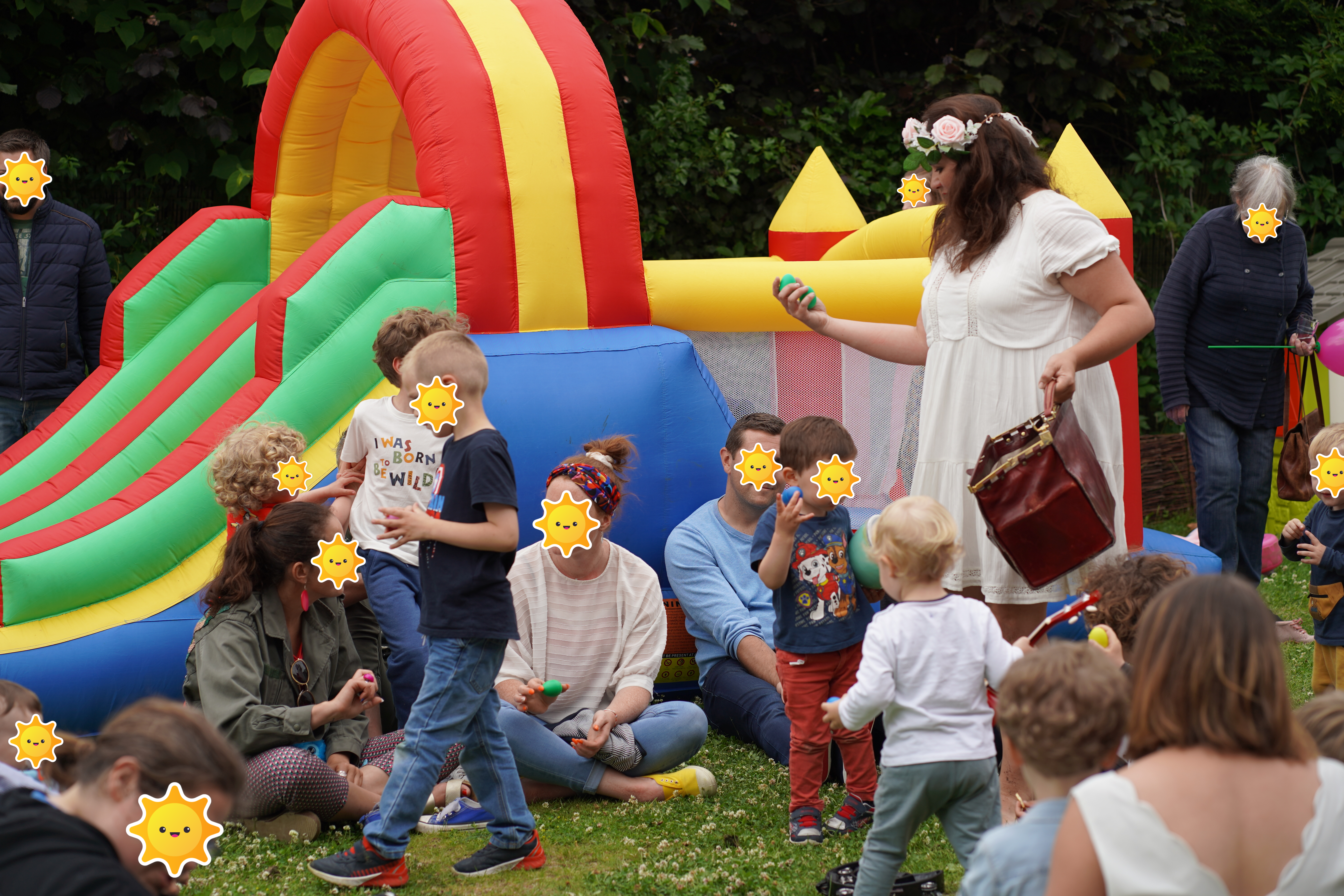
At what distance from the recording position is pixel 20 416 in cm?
629

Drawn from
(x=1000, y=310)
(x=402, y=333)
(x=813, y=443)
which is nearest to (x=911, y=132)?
(x=1000, y=310)

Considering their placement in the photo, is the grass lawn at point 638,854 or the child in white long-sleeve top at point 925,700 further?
the grass lawn at point 638,854

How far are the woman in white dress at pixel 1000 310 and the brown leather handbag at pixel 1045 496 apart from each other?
0.12m

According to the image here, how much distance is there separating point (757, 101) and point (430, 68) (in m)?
5.40

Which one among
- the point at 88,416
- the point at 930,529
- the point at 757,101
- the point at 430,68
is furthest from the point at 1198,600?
the point at 757,101

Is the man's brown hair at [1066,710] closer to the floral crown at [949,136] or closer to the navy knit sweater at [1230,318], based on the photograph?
the floral crown at [949,136]

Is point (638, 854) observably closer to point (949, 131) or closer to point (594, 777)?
point (594, 777)

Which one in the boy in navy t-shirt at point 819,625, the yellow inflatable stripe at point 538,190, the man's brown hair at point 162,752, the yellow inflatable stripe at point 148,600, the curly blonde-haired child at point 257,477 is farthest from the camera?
the yellow inflatable stripe at point 538,190

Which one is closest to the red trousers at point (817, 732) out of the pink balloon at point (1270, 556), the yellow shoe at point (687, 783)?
the yellow shoe at point (687, 783)

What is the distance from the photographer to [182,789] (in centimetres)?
179

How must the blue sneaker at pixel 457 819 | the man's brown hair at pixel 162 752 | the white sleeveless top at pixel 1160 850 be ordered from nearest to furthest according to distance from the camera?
the white sleeveless top at pixel 1160 850
the man's brown hair at pixel 162 752
the blue sneaker at pixel 457 819

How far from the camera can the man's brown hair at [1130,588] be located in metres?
2.78

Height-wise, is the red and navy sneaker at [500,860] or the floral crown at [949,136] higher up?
the floral crown at [949,136]

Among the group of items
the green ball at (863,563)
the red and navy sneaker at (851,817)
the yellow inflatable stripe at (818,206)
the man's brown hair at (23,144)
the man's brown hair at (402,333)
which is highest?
the man's brown hair at (23,144)
